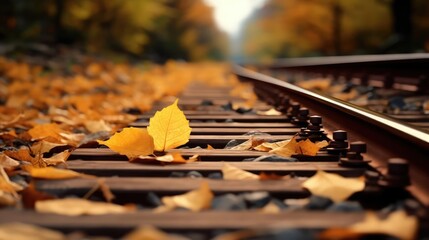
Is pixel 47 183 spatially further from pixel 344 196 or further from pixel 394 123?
pixel 394 123

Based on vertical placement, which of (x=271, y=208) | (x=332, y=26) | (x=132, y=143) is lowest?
(x=271, y=208)

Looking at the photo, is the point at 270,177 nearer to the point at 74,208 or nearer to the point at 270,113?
the point at 74,208

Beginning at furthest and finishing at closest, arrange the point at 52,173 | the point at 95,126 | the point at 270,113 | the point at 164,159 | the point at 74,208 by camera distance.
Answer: the point at 270,113, the point at 95,126, the point at 164,159, the point at 52,173, the point at 74,208

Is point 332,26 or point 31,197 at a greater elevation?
point 332,26

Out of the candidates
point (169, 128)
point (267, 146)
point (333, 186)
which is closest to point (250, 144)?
point (267, 146)

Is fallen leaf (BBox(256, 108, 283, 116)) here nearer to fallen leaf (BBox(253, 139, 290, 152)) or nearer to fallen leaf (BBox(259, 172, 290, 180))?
fallen leaf (BBox(253, 139, 290, 152))

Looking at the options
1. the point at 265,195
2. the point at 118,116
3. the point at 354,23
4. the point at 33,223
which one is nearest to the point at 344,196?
the point at 265,195

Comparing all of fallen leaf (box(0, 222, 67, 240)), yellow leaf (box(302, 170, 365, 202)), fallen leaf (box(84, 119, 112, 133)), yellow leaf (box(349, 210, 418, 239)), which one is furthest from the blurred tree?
fallen leaf (box(0, 222, 67, 240))
